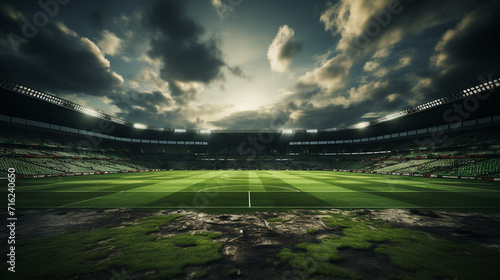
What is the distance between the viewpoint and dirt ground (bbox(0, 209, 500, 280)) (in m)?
3.85

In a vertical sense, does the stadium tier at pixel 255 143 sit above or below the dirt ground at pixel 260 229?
above

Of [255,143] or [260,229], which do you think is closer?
[260,229]

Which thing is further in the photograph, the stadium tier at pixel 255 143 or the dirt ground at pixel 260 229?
the stadium tier at pixel 255 143

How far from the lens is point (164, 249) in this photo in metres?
4.77

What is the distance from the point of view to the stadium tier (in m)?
30.3

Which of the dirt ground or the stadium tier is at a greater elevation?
the stadium tier

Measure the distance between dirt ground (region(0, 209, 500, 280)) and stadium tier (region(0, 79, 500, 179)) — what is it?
30.5m

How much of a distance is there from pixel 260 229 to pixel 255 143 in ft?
220

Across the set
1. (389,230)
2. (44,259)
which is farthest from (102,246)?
(389,230)

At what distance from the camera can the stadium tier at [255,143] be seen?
1195 inches

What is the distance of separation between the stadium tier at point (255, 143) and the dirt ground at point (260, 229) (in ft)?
100

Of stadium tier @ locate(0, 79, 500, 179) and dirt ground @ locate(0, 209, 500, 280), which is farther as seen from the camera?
stadium tier @ locate(0, 79, 500, 179)

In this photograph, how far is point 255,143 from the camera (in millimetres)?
73188

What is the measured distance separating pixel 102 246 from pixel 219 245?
3.29 metres
